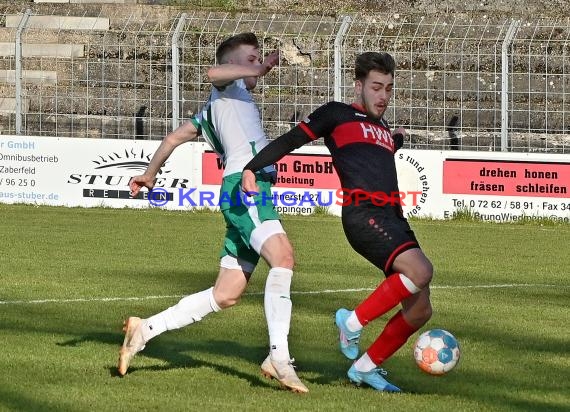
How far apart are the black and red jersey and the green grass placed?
1122 mm

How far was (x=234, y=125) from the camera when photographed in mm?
7996

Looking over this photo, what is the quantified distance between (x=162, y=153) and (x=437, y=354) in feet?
6.51

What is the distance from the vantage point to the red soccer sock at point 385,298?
743 centimetres

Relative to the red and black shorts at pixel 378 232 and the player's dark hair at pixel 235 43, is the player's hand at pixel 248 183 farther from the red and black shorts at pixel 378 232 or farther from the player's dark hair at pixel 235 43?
the player's dark hair at pixel 235 43

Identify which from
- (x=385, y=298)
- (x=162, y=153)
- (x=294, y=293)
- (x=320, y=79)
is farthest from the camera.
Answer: (x=320, y=79)

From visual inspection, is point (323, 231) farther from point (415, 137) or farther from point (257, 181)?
point (257, 181)

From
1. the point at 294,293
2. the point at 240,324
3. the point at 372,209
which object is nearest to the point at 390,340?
the point at 372,209

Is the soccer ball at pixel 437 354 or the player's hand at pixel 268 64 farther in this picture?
the soccer ball at pixel 437 354

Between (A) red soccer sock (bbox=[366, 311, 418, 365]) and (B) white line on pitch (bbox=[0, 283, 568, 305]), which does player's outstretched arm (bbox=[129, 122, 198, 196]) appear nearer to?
(A) red soccer sock (bbox=[366, 311, 418, 365])

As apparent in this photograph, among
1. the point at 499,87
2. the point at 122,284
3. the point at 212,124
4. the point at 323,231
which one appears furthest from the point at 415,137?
Result: the point at 212,124

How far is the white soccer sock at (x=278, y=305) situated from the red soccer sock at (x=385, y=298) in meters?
0.40

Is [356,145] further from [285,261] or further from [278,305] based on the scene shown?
[278,305]

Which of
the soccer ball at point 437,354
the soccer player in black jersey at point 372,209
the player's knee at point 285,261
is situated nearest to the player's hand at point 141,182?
the soccer player in black jersey at point 372,209

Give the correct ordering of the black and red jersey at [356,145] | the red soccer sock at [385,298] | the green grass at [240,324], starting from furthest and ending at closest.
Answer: the black and red jersey at [356,145], the red soccer sock at [385,298], the green grass at [240,324]
